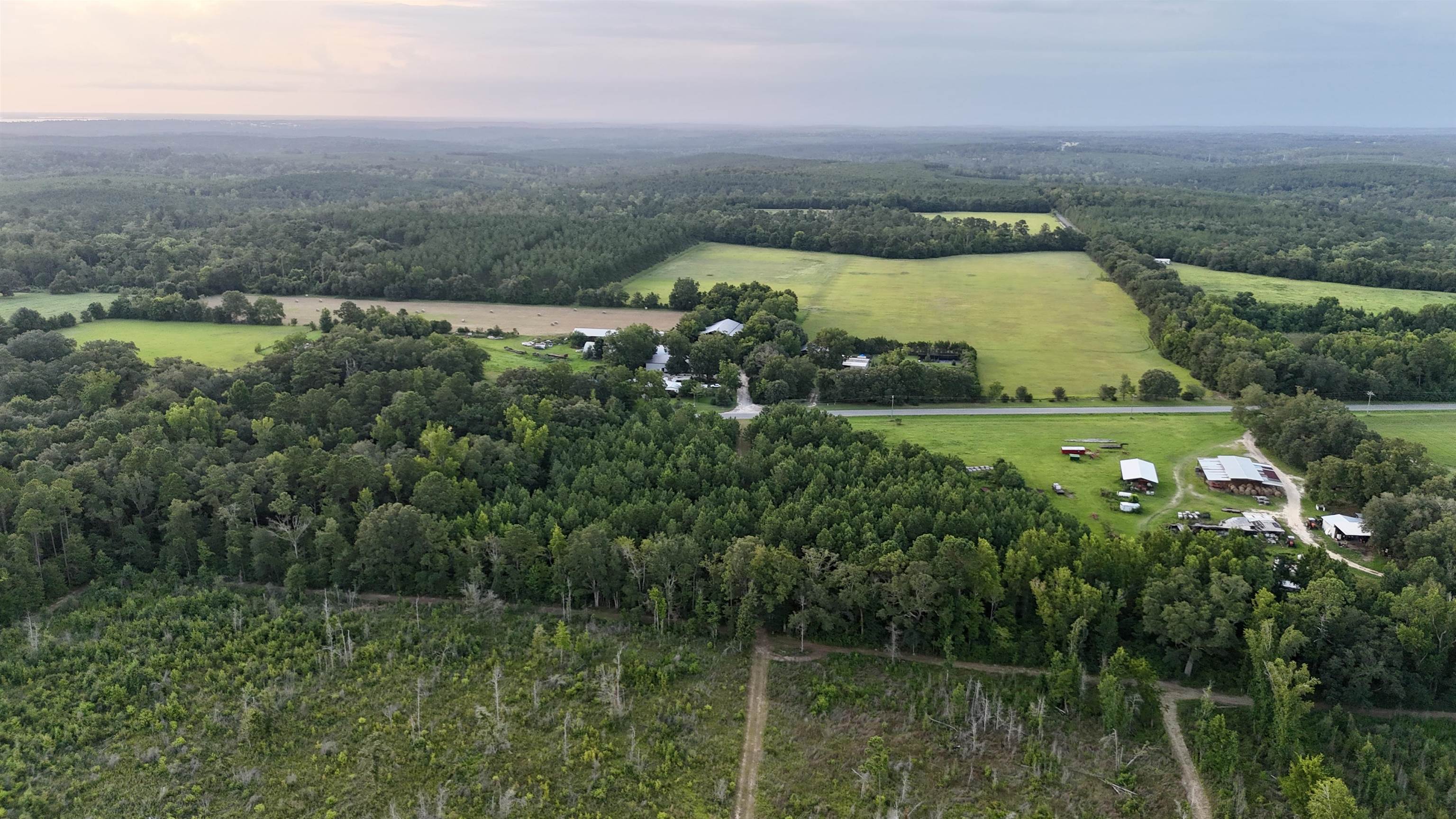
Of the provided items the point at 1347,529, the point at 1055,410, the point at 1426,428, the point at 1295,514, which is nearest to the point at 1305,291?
the point at 1426,428

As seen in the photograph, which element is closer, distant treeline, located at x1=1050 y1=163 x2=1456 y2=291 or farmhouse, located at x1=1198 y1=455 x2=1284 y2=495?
farmhouse, located at x1=1198 y1=455 x2=1284 y2=495

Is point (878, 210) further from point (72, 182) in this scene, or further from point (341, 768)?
point (72, 182)

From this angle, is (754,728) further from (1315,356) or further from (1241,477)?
(1315,356)

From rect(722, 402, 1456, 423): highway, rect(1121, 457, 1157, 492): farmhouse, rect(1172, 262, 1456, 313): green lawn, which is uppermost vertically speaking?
rect(1172, 262, 1456, 313): green lawn

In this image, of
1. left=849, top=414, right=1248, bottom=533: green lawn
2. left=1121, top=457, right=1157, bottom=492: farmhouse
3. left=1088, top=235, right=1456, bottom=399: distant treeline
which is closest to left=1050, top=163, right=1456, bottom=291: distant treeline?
left=1088, top=235, right=1456, bottom=399: distant treeline

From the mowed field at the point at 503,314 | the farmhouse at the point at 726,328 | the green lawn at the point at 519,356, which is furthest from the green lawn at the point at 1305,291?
the green lawn at the point at 519,356

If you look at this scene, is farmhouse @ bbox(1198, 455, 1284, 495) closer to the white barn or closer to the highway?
the white barn

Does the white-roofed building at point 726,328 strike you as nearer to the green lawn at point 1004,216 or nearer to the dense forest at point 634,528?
the dense forest at point 634,528
